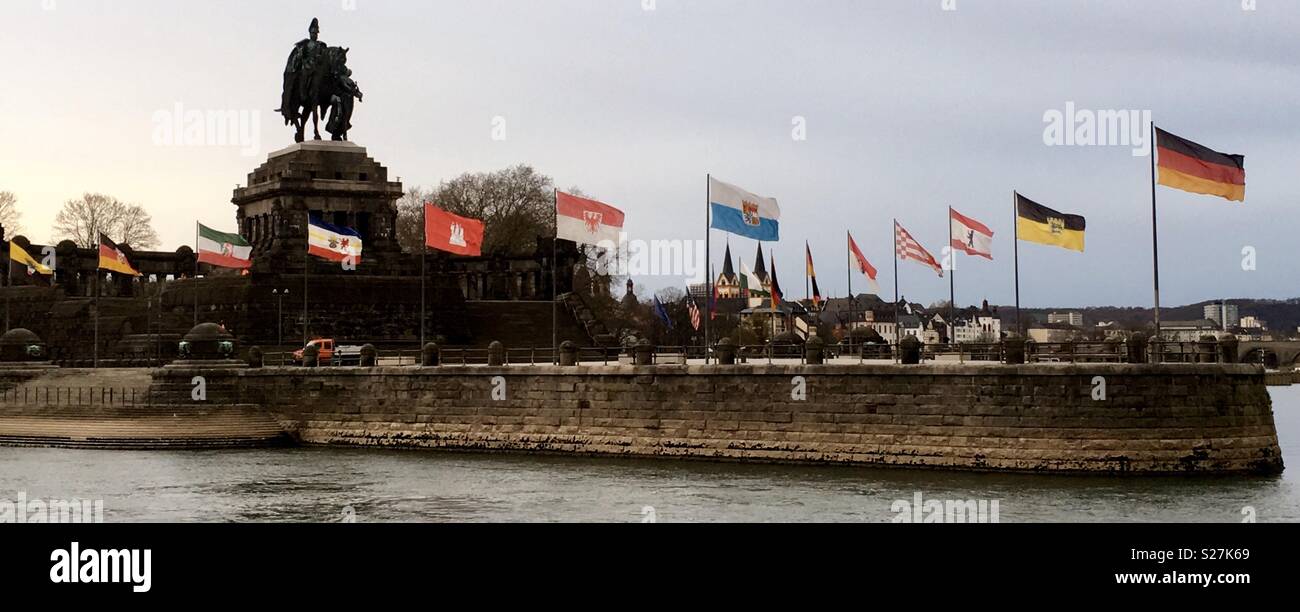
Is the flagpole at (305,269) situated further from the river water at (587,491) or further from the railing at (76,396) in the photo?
the river water at (587,491)

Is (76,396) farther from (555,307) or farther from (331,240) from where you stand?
(555,307)

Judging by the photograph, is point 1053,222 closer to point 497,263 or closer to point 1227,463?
point 1227,463

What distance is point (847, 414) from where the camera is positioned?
132 feet

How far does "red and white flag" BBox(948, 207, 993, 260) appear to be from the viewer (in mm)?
45969

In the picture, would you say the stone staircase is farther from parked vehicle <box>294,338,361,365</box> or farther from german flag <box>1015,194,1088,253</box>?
german flag <box>1015,194,1088,253</box>

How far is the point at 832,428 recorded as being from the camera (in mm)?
40312

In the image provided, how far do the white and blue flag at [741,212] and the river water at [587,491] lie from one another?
246 inches

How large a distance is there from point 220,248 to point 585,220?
→ 2373 cm

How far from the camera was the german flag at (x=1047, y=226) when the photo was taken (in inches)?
1618

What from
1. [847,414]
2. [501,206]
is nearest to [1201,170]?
[847,414]

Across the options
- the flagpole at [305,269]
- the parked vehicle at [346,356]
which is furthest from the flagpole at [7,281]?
the parked vehicle at [346,356]
